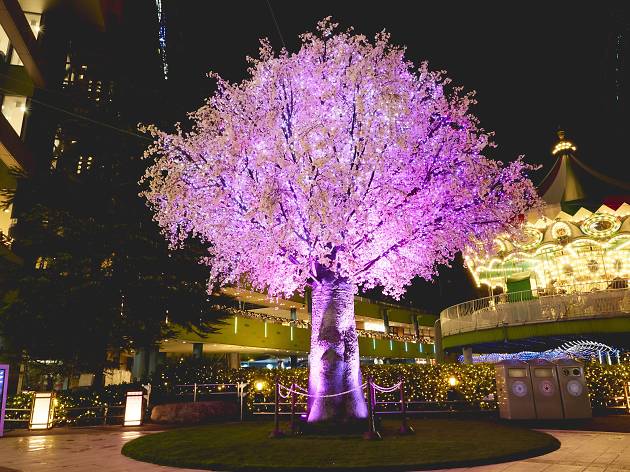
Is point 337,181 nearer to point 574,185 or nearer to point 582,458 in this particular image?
point 582,458

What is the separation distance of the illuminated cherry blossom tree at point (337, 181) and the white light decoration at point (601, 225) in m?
13.4

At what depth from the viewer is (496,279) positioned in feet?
94.0

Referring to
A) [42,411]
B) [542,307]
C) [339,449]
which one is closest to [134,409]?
[42,411]

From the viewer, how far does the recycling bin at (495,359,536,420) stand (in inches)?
507

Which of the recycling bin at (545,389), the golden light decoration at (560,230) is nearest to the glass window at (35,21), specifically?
the recycling bin at (545,389)

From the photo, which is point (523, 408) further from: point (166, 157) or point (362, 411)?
point (166, 157)

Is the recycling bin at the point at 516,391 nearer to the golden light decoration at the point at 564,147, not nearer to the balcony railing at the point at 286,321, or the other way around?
the balcony railing at the point at 286,321

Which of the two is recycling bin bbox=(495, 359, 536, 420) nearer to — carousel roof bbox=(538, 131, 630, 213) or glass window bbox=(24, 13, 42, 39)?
carousel roof bbox=(538, 131, 630, 213)

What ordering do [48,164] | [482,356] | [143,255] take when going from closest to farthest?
[143,255] < [48,164] < [482,356]

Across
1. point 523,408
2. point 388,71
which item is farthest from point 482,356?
point 388,71

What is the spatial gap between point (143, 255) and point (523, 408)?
1369 centimetres

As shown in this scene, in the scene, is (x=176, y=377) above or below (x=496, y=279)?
below

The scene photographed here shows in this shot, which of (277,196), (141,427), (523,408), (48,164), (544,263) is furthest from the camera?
(544,263)

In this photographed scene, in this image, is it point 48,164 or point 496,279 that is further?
point 496,279
